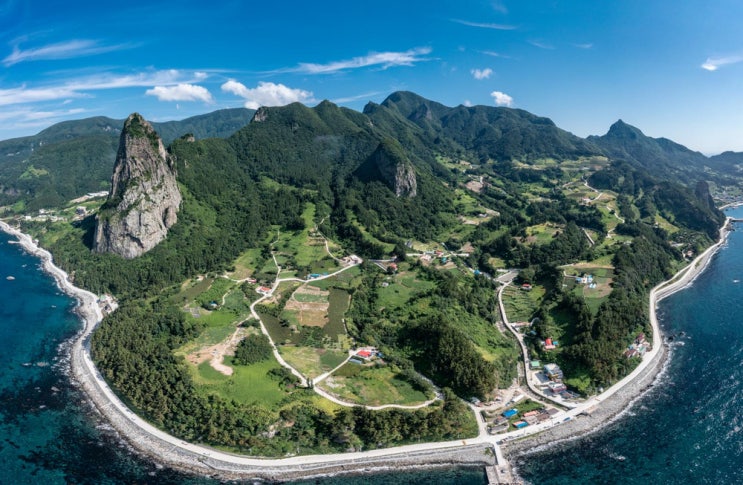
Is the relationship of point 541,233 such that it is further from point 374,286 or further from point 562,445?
point 562,445

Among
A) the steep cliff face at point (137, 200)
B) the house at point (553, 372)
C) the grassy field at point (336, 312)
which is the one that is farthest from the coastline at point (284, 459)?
the steep cliff face at point (137, 200)

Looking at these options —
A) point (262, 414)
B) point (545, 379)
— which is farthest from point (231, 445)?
point (545, 379)

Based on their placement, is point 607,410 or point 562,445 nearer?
point 562,445

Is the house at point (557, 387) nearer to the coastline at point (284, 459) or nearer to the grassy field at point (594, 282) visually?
the coastline at point (284, 459)

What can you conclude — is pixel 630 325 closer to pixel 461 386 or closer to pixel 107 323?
pixel 461 386

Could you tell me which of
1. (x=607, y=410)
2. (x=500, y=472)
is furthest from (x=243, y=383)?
(x=607, y=410)

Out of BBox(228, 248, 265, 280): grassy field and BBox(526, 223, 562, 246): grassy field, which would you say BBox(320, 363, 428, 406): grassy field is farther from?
BBox(526, 223, 562, 246): grassy field

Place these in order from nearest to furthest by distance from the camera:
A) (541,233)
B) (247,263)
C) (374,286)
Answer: (374,286) < (247,263) < (541,233)

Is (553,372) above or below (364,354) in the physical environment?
below
